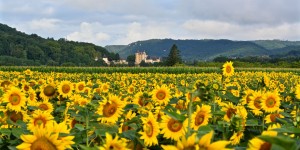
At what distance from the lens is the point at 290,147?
130cm

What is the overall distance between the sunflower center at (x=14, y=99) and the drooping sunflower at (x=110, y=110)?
127 cm

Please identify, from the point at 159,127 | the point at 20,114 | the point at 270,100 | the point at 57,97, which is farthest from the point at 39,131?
the point at 57,97

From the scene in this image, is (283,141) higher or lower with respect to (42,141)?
higher

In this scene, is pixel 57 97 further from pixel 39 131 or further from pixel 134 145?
pixel 39 131

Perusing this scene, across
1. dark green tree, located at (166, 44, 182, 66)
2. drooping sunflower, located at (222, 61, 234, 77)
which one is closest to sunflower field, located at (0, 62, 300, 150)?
drooping sunflower, located at (222, 61, 234, 77)

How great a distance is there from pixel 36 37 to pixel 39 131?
134792 millimetres

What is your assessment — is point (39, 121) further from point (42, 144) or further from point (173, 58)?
point (173, 58)

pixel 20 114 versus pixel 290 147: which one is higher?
pixel 290 147

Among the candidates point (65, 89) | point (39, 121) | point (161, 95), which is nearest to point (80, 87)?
point (65, 89)

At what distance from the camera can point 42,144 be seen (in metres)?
1.91

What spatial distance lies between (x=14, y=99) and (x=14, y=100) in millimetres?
26

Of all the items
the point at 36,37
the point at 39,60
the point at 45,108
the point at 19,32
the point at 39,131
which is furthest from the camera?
the point at 19,32

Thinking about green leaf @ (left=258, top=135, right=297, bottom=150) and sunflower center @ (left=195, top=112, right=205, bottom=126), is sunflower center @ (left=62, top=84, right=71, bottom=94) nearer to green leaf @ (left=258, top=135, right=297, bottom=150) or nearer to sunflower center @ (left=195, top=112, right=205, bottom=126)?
sunflower center @ (left=195, top=112, right=205, bottom=126)

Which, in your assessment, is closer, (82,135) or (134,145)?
(134,145)
